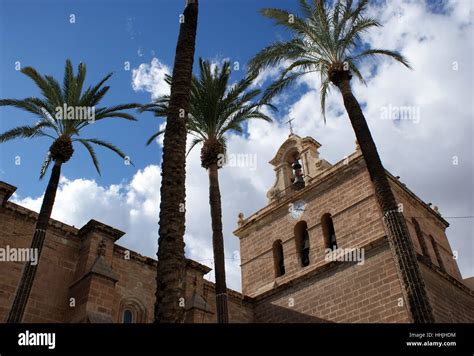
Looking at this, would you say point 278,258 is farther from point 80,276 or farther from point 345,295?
point 80,276

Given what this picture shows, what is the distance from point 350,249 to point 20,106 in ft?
45.7

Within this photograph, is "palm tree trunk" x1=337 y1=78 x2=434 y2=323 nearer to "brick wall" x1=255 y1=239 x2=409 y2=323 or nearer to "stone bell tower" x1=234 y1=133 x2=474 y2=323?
"stone bell tower" x1=234 y1=133 x2=474 y2=323

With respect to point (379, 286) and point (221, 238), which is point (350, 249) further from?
point (221, 238)

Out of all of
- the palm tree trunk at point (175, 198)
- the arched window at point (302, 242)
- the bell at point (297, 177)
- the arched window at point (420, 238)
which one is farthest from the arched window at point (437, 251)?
the palm tree trunk at point (175, 198)

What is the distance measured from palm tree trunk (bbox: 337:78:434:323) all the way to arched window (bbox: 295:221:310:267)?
10856 millimetres

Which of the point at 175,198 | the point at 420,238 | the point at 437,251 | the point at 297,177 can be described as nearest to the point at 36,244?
the point at 175,198

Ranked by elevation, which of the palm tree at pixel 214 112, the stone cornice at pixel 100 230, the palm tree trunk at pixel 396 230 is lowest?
the palm tree trunk at pixel 396 230

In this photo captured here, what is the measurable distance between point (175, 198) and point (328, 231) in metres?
14.4

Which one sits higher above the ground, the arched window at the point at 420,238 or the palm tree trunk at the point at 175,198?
the arched window at the point at 420,238

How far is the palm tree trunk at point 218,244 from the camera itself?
558 inches

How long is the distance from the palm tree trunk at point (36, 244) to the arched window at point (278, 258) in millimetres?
12135

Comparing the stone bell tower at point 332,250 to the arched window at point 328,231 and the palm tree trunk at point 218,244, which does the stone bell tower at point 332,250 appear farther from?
the palm tree trunk at point 218,244
